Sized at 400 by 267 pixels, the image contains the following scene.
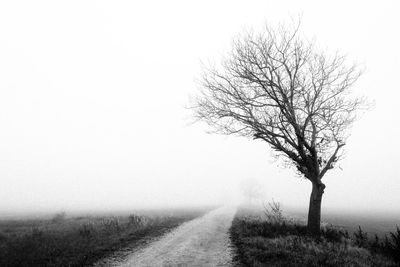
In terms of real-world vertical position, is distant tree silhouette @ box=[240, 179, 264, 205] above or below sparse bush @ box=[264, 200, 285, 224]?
above

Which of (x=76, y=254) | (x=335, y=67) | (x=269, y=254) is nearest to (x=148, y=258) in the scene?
(x=76, y=254)

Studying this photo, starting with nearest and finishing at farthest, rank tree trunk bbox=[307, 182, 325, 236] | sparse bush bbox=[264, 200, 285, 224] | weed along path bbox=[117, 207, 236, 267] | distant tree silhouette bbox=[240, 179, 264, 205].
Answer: weed along path bbox=[117, 207, 236, 267] → tree trunk bbox=[307, 182, 325, 236] → sparse bush bbox=[264, 200, 285, 224] → distant tree silhouette bbox=[240, 179, 264, 205]

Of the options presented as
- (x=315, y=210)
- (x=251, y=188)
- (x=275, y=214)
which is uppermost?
(x=251, y=188)

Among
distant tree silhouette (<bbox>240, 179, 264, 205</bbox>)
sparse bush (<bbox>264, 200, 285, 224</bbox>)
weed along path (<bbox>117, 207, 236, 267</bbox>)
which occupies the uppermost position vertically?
distant tree silhouette (<bbox>240, 179, 264, 205</bbox>)

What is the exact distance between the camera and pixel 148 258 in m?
10.2

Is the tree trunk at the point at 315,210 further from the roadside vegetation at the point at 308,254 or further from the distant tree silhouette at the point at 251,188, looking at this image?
the distant tree silhouette at the point at 251,188

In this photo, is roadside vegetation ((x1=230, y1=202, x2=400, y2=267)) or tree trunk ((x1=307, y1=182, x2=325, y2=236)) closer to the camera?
roadside vegetation ((x1=230, y1=202, x2=400, y2=267))

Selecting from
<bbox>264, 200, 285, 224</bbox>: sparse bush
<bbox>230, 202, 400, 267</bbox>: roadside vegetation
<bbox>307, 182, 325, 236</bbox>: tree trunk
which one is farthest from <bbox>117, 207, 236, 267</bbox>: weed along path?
<bbox>264, 200, 285, 224</bbox>: sparse bush

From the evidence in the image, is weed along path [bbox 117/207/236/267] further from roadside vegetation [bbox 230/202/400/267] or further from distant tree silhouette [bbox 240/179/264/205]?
distant tree silhouette [bbox 240/179/264/205]

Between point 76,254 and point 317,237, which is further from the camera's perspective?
point 317,237

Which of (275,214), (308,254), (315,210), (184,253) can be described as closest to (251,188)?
(275,214)

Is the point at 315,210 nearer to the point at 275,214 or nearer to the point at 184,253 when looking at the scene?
the point at 275,214

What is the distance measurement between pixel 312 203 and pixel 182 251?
311 inches

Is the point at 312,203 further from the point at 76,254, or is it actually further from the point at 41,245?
the point at 41,245
